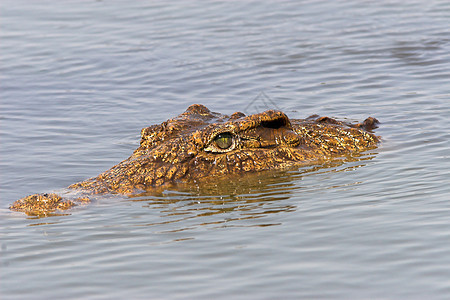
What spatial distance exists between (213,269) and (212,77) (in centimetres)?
934

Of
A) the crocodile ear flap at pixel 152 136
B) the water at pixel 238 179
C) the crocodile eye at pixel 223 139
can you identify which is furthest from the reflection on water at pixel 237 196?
the crocodile ear flap at pixel 152 136

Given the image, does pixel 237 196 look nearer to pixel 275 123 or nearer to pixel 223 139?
pixel 223 139

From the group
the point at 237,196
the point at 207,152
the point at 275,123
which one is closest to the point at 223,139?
the point at 207,152

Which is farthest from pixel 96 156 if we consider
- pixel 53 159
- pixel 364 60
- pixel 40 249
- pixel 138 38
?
pixel 138 38

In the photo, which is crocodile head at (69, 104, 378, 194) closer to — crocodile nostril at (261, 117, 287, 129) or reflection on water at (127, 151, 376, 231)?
crocodile nostril at (261, 117, 287, 129)

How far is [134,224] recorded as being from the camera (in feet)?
23.0

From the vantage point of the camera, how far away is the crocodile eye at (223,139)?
828 centimetres

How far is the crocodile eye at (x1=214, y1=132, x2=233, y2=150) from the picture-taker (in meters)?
8.28

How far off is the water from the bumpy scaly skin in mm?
303

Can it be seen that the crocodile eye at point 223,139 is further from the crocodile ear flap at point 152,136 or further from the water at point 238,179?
the crocodile ear flap at point 152,136

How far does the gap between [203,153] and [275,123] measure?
0.89 metres

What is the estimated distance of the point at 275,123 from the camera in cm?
861

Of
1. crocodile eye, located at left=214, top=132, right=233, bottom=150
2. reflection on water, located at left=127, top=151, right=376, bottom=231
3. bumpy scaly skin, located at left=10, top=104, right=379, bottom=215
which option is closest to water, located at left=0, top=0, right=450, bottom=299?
reflection on water, located at left=127, top=151, right=376, bottom=231

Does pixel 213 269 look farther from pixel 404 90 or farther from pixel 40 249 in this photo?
pixel 404 90
